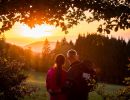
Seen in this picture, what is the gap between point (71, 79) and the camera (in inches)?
404

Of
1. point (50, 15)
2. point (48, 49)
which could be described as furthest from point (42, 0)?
point (48, 49)

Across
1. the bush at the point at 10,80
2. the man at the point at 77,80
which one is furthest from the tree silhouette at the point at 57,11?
the bush at the point at 10,80

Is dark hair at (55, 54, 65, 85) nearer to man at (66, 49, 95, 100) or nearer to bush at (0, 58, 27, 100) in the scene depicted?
man at (66, 49, 95, 100)

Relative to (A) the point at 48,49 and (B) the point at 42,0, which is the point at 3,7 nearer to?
(B) the point at 42,0

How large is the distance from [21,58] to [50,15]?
11192mm

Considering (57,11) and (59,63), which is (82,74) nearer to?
(59,63)

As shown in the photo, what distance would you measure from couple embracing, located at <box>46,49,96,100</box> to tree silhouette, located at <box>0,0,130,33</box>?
7.55 ft

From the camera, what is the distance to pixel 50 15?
7637mm

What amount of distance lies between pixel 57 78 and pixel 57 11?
341 cm

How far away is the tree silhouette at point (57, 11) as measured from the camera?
7.41 meters

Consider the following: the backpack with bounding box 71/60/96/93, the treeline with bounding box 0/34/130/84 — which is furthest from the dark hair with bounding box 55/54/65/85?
the treeline with bounding box 0/34/130/84

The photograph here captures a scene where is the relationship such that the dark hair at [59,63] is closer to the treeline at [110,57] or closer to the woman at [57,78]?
the woman at [57,78]

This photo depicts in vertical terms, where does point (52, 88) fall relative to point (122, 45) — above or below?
below

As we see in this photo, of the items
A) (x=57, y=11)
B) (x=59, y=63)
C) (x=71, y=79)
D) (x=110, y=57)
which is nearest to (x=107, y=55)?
(x=110, y=57)
